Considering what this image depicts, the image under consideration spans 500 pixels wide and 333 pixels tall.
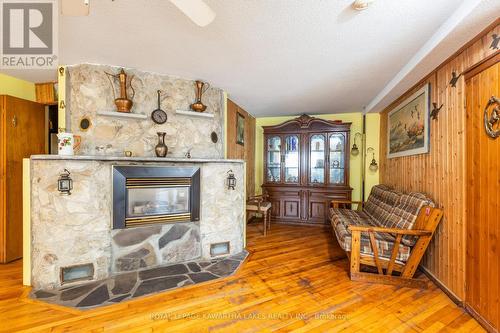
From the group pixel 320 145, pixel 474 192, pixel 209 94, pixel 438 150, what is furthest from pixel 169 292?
pixel 320 145

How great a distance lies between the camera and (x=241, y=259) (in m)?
2.70

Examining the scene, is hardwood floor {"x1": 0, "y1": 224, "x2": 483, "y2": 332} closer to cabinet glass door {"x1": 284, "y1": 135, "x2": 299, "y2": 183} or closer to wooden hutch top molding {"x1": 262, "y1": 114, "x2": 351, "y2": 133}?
cabinet glass door {"x1": 284, "y1": 135, "x2": 299, "y2": 183}

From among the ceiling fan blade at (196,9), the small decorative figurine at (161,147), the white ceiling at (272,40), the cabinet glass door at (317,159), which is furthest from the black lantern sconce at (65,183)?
the cabinet glass door at (317,159)

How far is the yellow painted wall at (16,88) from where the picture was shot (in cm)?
267

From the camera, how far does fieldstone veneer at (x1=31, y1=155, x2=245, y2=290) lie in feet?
6.73

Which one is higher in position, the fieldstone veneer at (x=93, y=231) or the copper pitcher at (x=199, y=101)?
the copper pitcher at (x=199, y=101)

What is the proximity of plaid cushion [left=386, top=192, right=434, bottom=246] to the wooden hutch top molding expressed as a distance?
189 centimetres

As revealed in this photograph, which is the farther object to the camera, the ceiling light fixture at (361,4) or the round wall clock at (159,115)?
the round wall clock at (159,115)

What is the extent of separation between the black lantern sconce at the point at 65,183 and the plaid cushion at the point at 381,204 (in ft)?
11.6

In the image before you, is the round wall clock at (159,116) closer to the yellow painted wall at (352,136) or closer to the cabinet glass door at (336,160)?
the yellow painted wall at (352,136)

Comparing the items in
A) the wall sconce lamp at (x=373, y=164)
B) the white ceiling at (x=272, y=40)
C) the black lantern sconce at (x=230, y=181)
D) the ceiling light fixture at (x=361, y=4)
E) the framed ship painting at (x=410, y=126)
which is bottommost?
the black lantern sconce at (x=230, y=181)

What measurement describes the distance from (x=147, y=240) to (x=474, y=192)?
3.15m

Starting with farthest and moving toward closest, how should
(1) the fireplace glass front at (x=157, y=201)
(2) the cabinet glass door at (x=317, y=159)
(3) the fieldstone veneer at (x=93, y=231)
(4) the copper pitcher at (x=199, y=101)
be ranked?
(2) the cabinet glass door at (x=317, y=159), (4) the copper pitcher at (x=199, y=101), (1) the fireplace glass front at (x=157, y=201), (3) the fieldstone veneer at (x=93, y=231)

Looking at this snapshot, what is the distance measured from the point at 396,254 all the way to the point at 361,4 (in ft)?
7.23
